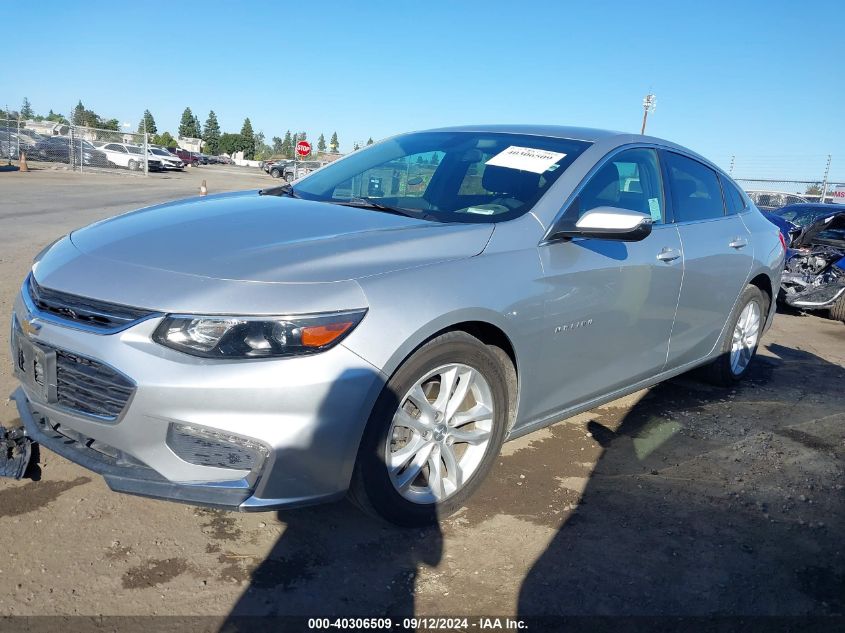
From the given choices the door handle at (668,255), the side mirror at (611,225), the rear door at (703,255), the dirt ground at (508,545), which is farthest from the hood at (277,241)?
the rear door at (703,255)

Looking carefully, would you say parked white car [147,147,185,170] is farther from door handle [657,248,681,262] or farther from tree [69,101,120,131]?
door handle [657,248,681,262]

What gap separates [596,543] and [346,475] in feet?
3.64

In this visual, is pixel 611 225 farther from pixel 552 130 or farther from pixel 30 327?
pixel 30 327

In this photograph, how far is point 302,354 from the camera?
91.6 inches

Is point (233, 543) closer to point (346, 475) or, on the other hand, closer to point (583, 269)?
point (346, 475)

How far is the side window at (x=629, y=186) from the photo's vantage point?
3.50m

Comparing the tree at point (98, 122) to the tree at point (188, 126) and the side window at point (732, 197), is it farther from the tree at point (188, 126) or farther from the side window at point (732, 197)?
the side window at point (732, 197)

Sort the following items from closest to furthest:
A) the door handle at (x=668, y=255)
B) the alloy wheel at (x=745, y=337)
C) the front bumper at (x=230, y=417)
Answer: the front bumper at (x=230, y=417)
the door handle at (x=668, y=255)
the alloy wheel at (x=745, y=337)

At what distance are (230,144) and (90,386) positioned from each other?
117172 mm

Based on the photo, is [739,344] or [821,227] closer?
[739,344]

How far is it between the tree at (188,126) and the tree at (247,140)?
11.4 metres

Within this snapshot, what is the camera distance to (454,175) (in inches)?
145

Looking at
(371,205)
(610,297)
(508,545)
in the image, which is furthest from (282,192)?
(508,545)

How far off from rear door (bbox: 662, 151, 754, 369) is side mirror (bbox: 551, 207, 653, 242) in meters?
1.03
